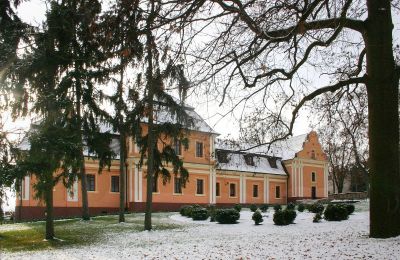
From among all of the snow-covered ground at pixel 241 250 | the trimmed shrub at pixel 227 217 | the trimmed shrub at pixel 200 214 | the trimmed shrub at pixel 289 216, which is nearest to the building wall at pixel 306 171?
the trimmed shrub at pixel 200 214

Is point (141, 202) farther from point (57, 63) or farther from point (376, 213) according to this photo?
point (376, 213)

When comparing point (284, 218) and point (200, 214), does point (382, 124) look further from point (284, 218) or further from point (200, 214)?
point (200, 214)

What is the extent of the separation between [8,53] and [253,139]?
931cm

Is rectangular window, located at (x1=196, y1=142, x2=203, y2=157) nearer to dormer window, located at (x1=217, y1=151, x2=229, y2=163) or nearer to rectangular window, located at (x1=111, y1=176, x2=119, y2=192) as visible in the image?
rectangular window, located at (x1=111, y1=176, x2=119, y2=192)

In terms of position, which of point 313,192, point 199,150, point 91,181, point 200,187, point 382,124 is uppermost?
point 199,150

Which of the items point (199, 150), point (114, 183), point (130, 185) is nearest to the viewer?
point (130, 185)

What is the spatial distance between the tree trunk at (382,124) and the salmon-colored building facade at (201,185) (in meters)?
14.9

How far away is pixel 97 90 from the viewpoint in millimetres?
23172

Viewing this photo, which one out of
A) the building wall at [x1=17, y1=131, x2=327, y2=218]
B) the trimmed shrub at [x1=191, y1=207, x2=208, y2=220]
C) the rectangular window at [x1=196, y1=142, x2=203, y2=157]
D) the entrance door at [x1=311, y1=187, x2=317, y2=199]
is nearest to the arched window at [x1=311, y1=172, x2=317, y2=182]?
the building wall at [x1=17, y1=131, x2=327, y2=218]

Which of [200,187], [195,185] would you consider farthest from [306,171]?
[195,185]

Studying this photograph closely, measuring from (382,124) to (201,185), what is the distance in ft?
107

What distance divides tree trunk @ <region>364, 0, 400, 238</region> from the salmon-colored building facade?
1485 cm

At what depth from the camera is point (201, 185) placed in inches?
1699

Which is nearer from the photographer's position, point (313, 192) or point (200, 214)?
point (200, 214)
